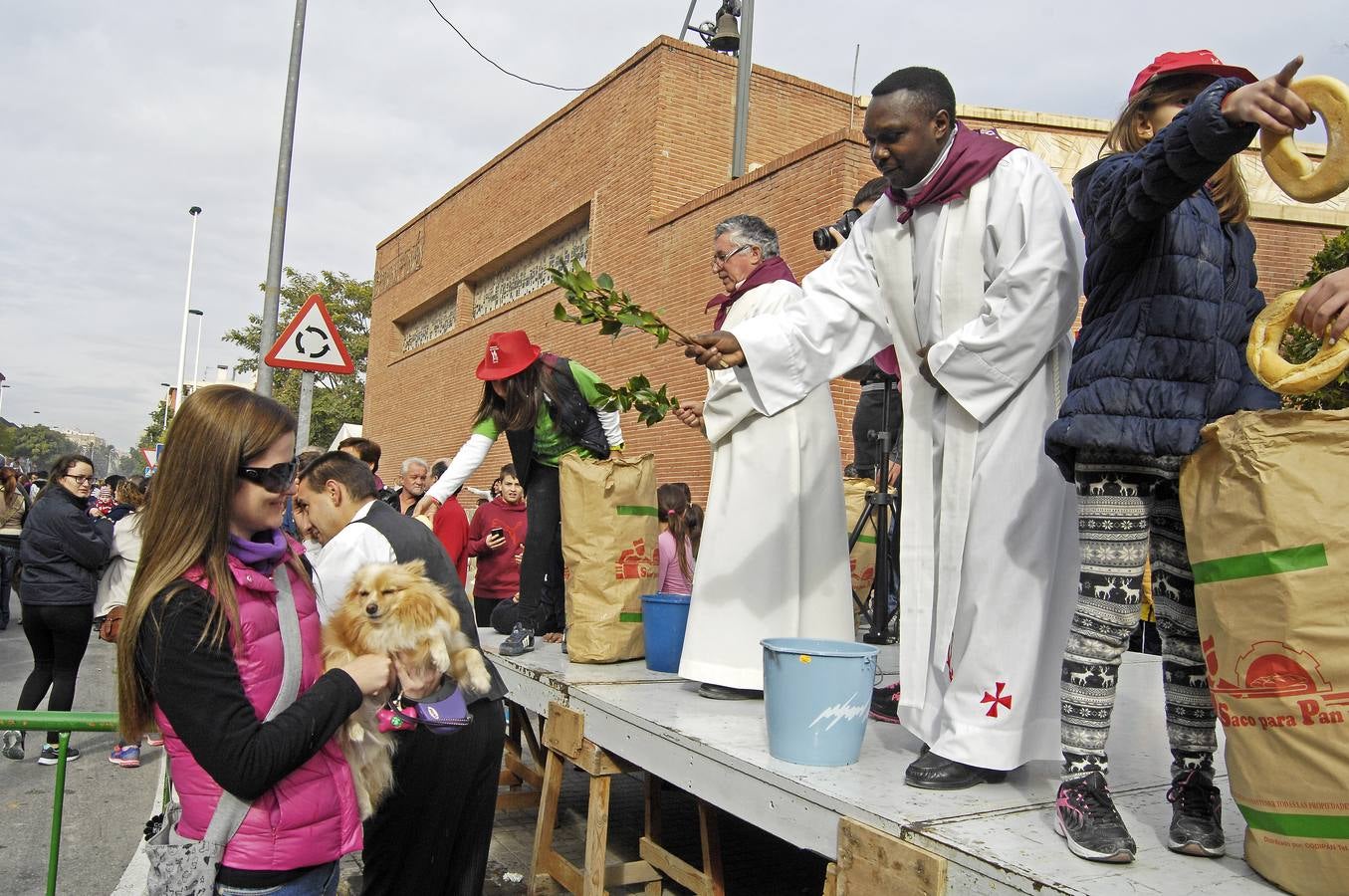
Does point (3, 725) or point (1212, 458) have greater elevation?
point (1212, 458)

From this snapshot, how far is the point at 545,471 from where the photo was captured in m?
5.20

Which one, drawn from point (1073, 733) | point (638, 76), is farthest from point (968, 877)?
point (638, 76)

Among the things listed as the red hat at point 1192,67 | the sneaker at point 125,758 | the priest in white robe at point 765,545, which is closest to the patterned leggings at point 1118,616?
the red hat at point 1192,67

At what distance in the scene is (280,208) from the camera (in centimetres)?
1042

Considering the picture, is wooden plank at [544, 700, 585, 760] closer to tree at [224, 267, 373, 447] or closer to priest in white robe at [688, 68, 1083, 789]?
priest in white robe at [688, 68, 1083, 789]

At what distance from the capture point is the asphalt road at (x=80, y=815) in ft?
15.5

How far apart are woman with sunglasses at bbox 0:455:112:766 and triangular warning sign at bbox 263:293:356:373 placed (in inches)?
78.6

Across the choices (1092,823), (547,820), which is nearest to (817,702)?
(1092,823)

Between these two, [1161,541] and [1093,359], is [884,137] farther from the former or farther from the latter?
[1161,541]

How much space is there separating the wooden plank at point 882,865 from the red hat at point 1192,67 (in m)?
1.90

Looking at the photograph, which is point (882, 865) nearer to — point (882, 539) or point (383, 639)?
point (383, 639)

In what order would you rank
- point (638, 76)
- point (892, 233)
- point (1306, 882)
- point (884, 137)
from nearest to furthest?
point (1306, 882), point (884, 137), point (892, 233), point (638, 76)

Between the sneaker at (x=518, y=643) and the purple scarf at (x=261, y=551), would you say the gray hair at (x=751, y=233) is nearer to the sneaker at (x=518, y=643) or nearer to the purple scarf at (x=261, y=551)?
the sneaker at (x=518, y=643)

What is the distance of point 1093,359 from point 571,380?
10.0 feet
